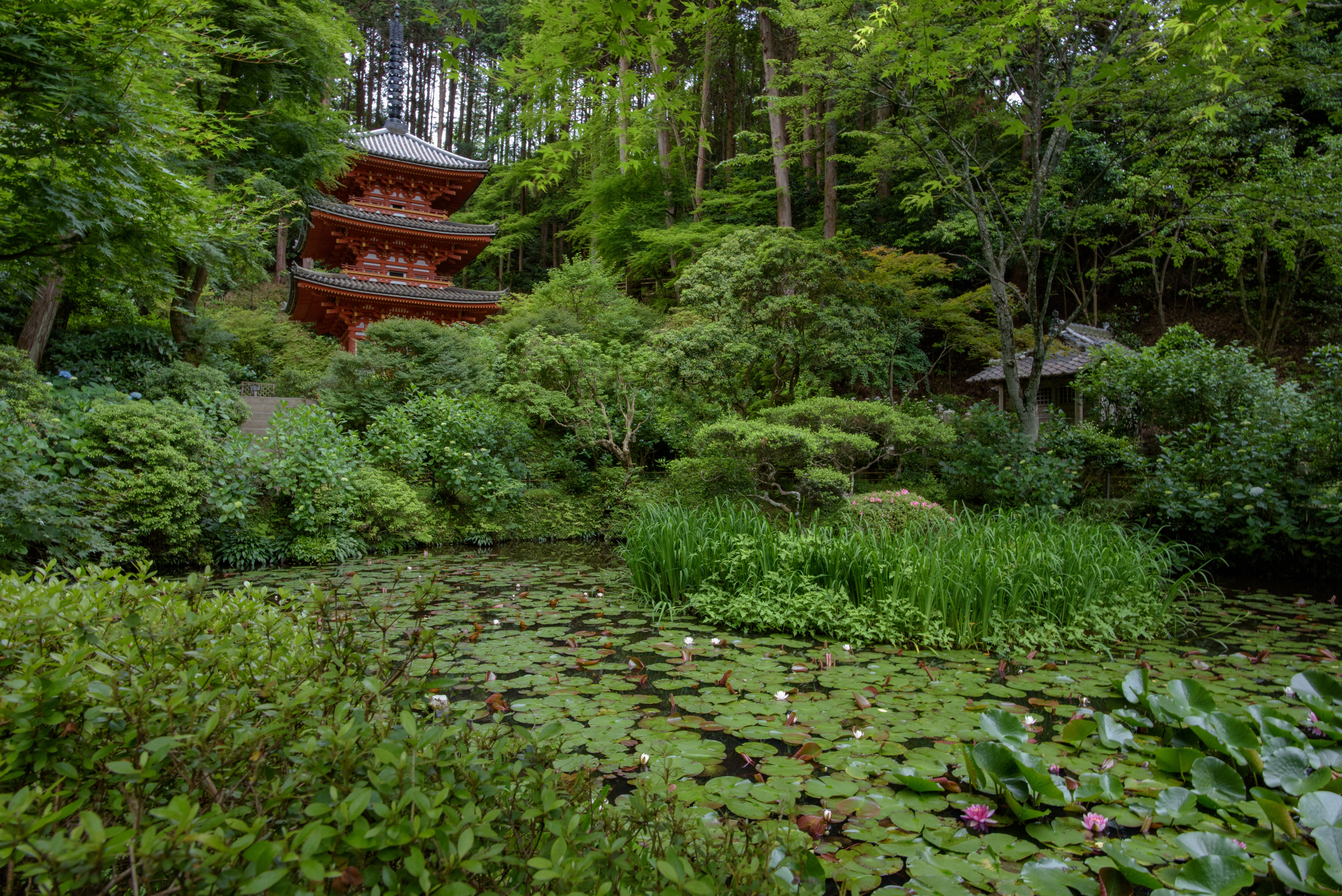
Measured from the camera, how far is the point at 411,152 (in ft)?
49.2

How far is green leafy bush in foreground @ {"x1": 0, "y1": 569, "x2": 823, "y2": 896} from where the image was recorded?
2.75ft

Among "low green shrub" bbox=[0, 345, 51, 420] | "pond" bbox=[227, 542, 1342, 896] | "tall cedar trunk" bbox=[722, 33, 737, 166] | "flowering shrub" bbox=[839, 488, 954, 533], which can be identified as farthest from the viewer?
"tall cedar trunk" bbox=[722, 33, 737, 166]

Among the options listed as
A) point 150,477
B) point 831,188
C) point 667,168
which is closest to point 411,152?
point 667,168

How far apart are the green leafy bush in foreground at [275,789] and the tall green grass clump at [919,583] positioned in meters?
2.47

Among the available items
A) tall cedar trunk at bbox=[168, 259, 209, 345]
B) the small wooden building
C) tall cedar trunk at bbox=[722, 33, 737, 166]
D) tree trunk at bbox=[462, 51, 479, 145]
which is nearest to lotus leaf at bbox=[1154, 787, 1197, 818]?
the small wooden building

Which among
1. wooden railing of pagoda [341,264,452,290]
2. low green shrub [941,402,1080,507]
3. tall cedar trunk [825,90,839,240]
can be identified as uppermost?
tall cedar trunk [825,90,839,240]

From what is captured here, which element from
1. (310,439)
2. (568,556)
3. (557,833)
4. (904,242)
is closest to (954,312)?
(904,242)

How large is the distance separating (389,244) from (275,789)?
14850mm

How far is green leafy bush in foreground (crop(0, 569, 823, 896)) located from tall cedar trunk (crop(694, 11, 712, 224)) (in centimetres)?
1388

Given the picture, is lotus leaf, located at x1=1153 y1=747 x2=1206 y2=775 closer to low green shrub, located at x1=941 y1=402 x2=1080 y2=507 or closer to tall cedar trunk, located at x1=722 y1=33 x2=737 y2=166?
low green shrub, located at x1=941 y1=402 x2=1080 y2=507

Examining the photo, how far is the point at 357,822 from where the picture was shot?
3.07 ft

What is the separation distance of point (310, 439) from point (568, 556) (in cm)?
288

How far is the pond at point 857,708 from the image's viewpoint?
5.88ft

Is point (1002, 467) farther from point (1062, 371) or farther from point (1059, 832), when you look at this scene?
point (1062, 371)
